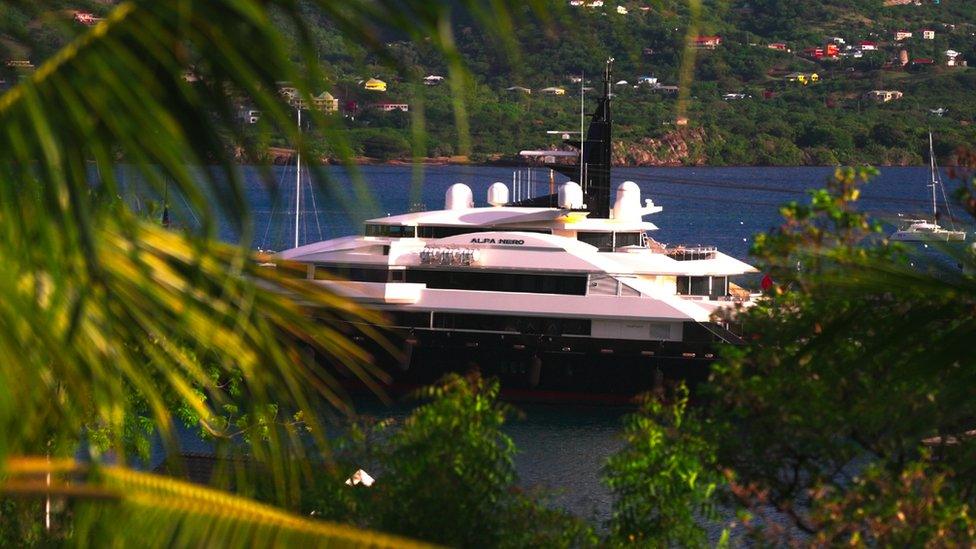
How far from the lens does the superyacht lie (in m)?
29.5

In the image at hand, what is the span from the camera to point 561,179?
11056 cm

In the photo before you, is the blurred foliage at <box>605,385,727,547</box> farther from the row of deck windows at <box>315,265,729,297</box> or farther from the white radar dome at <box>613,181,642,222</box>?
the white radar dome at <box>613,181,642,222</box>

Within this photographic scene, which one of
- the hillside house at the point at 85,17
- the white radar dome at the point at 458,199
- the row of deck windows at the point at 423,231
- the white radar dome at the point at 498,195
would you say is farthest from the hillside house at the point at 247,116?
the white radar dome at the point at 498,195

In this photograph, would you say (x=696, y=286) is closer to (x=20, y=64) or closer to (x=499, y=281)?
(x=499, y=281)

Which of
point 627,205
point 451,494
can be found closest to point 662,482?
point 451,494

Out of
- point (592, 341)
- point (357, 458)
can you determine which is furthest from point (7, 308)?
point (592, 341)

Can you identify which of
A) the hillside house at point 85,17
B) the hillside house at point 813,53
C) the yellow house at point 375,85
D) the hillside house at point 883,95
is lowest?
the yellow house at point 375,85

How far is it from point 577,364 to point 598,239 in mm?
3682

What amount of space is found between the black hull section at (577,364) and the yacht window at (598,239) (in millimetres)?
2948

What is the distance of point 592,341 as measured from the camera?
29656 millimetres

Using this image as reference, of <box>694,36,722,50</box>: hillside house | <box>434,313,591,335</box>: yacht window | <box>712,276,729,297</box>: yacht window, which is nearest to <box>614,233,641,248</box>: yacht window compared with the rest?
<box>712,276,729,297</box>: yacht window

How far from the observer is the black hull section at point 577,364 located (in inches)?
1156

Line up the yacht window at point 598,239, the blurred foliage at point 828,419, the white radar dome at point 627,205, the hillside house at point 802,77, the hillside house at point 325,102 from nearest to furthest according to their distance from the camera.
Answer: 1. the hillside house at point 325,102
2. the blurred foliage at point 828,419
3. the yacht window at point 598,239
4. the white radar dome at point 627,205
5. the hillside house at point 802,77

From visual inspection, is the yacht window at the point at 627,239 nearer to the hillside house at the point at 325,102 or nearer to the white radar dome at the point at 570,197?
the white radar dome at the point at 570,197
